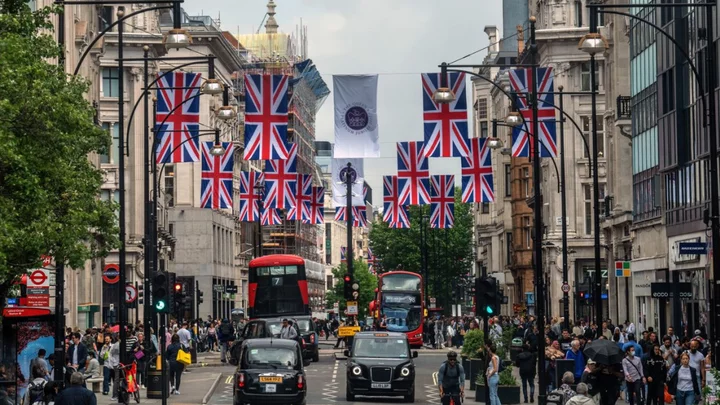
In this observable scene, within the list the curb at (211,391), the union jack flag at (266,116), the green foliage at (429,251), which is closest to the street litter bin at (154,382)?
the curb at (211,391)

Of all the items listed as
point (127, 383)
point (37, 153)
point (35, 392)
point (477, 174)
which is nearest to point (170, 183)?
point (477, 174)

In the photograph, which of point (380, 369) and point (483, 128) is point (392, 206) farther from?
point (483, 128)

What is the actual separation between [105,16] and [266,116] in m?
32.8

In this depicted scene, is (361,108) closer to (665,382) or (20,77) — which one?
(665,382)

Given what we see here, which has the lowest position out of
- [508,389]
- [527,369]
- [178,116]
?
[508,389]

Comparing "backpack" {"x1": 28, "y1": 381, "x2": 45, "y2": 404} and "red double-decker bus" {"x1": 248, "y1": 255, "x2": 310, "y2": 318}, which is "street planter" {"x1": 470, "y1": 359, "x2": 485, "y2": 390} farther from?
"red double-decker bus" {"x1": 248, "y1": 255, "x2": 310, "y2": 318}

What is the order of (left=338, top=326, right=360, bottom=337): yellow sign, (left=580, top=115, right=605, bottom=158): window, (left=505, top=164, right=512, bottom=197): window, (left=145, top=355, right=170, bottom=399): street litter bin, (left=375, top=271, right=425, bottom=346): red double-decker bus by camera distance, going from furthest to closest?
(left=505, top=164, right=512, bottom=197): window, (left=580, top=115, right=605, bottom=158): window, (left=375, top=271, right=425, bottom=346): red double-decker bus, (left=338, top=326, right=360, bottom=337): yellow sign, (left=145, top=355, right=170, bottom=399): street litter bin

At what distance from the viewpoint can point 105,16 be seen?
85375mm

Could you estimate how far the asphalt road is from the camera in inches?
1548

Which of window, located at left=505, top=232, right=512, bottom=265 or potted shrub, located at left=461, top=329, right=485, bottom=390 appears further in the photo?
window, located at left=505, top=232, right=512, bottom=265

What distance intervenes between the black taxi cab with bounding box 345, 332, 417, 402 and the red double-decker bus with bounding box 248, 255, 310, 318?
25372 millimetres

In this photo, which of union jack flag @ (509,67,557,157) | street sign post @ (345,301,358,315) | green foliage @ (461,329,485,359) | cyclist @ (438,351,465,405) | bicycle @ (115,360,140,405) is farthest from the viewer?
street sign post @ (345,301,358,315)

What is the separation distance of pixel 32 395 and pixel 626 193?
44987mm

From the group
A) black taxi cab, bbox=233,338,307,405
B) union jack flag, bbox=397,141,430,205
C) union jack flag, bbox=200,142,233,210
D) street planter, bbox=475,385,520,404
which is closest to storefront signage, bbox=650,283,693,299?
street planter, bbox=475,385,520,404
